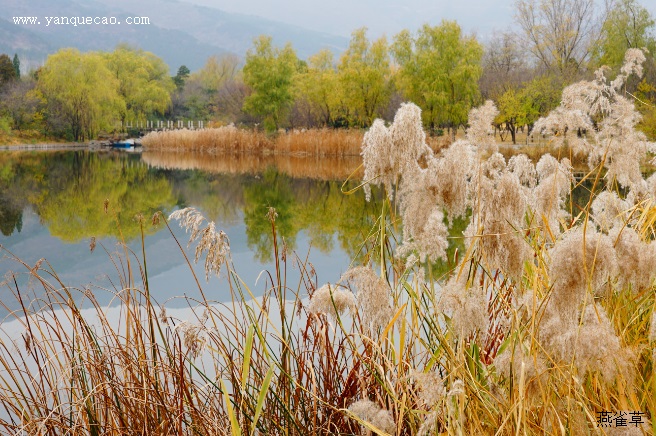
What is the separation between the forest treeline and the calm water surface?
361 inches

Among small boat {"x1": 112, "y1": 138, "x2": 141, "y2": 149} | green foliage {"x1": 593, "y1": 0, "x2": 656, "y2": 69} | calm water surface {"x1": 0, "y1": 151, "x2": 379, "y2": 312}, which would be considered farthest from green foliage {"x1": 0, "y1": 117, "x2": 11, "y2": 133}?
green foliage {"x1": 593, "y1": 0, "x2": 656, "y2": 69}

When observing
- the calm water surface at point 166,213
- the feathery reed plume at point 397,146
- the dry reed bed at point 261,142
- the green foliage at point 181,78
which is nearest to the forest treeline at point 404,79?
the dry reed bed at point 261,142

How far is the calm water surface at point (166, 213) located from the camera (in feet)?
24.1

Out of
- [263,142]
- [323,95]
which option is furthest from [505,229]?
[323,95]

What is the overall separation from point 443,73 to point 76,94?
2826 centimetres

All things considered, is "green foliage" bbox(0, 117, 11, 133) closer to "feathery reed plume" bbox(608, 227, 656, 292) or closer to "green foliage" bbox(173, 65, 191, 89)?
"green foliage" bbox(173, 65, 191, 89)

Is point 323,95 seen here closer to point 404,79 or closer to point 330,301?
point 404,79

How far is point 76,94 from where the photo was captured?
45938mm

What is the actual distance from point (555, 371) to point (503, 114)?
3015 cm

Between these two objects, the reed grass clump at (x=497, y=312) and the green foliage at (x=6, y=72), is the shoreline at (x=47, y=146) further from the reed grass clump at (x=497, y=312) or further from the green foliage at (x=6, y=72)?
the reed grass clump at (x=497, y=312)

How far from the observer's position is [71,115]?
1841 inches

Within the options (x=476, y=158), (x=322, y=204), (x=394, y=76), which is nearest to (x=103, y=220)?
(x=322, y=204)

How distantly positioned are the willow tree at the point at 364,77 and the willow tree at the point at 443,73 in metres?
1.90

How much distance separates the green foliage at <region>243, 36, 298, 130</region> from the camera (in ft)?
124
